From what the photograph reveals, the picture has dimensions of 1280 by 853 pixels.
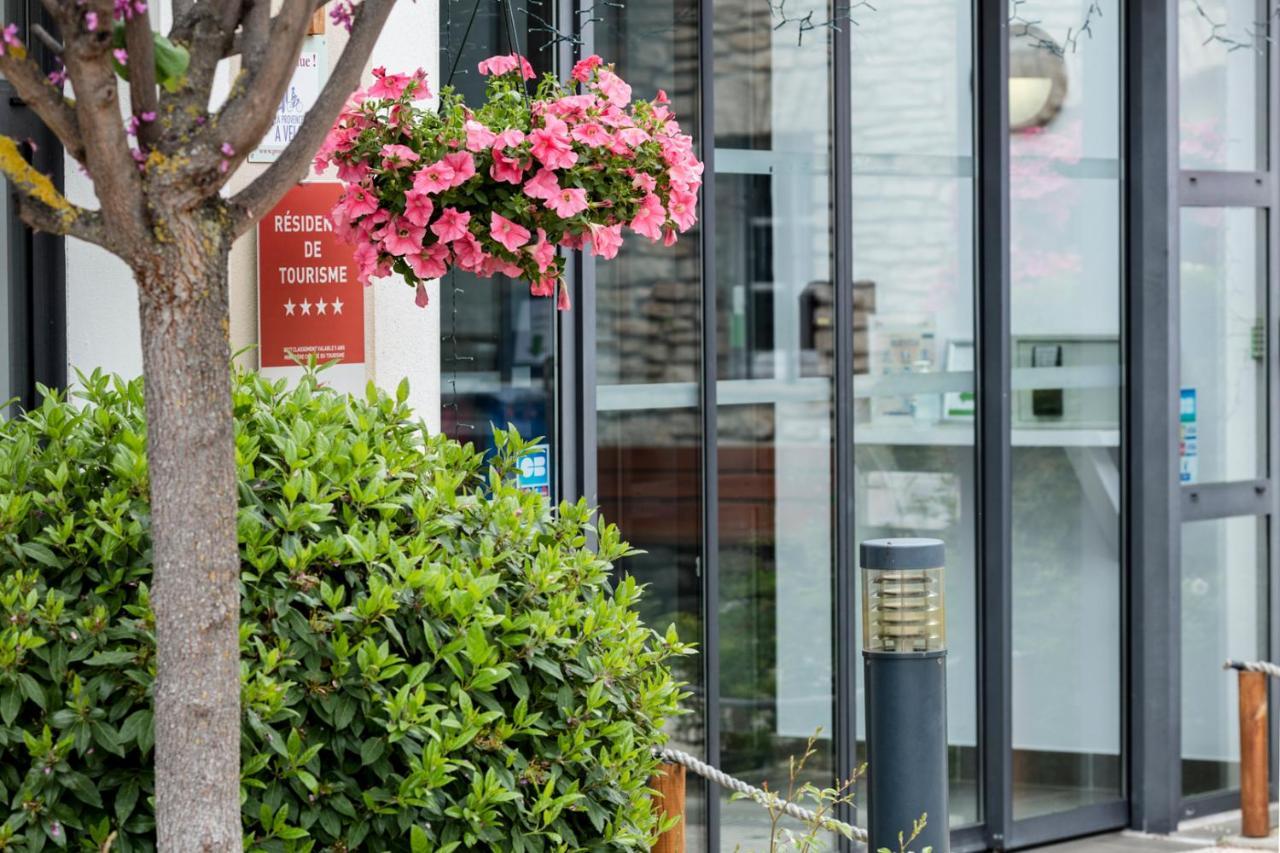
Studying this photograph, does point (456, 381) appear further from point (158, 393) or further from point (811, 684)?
point (158, 393)

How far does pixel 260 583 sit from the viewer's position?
294 cm

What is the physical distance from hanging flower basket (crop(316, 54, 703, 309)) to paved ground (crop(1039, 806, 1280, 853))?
3.85 metres

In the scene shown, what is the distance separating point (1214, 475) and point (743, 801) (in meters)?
2.53

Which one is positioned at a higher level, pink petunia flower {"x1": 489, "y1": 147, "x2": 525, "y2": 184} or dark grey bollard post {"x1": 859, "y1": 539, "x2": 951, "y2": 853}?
pink petunia flower {"x1": 489, "y1": 147, "x2": 525, "y2": 184}

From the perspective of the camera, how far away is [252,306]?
4.16 metres

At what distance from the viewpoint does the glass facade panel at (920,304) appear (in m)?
5.83

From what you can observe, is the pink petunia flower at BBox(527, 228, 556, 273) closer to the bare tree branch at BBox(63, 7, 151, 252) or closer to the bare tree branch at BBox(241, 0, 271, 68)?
the bare tree branch at BBox(241, 0, 271, 68)

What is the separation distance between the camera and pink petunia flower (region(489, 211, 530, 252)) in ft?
10.6

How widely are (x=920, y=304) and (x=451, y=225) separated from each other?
3.07 m

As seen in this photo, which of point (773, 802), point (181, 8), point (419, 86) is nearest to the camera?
point (181, 8)

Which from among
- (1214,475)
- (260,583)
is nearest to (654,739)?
(260,583)

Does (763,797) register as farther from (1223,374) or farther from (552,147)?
(1223,374)

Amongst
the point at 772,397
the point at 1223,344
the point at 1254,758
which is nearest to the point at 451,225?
the point at 772,397

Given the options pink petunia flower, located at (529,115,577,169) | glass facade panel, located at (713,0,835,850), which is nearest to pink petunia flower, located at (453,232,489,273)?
pink petunia flower, located at (529,115,577,169)
